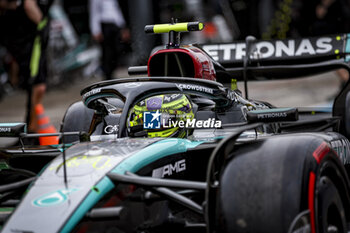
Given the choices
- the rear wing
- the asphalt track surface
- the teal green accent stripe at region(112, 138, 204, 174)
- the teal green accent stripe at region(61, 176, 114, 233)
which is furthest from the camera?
the asphalt track surface

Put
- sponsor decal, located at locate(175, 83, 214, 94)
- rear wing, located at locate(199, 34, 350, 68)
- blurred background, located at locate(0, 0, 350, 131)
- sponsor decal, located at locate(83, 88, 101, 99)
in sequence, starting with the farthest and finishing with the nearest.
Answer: blurred background, located at locate(0, 0, 350, 131) < rear wing, located at locate(199, 34, 350, 68) < sponsor decal, located at locate(83, 88, 101, 99) < sponsor decal, located at locate(175, 83, 214, 94)

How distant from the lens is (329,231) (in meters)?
2.96

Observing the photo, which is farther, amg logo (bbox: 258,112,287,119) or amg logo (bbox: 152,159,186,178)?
amg logo (bbox: 152,159,186,178)

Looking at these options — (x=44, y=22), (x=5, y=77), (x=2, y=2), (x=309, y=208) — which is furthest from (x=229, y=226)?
(x=5, y=77)

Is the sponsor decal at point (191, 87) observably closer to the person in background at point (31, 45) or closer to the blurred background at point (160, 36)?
the person in background at point (31, 45)

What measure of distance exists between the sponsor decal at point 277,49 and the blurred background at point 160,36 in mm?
1901

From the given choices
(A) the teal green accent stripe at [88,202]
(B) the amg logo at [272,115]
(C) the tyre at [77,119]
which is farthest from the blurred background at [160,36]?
(A) the teal green accent stripe at [88,202]

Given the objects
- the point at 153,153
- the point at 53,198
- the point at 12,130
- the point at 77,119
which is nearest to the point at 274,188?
the point at 153,153

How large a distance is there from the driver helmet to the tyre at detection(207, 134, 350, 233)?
3.36 feet

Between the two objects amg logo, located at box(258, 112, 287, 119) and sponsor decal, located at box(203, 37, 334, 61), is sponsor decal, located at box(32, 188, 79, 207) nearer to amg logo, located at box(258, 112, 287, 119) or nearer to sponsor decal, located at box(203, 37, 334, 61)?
amg logo, located at box(258, 112, 287, 119)

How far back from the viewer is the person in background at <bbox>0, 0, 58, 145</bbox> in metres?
7.76

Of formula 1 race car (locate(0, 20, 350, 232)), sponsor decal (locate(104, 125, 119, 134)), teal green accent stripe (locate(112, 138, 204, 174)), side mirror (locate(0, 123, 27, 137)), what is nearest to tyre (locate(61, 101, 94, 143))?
sponsor decal (locate(104, 125, 119, 134))

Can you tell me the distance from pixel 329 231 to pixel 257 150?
0.59m

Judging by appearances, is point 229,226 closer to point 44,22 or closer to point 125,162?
point 125,162
